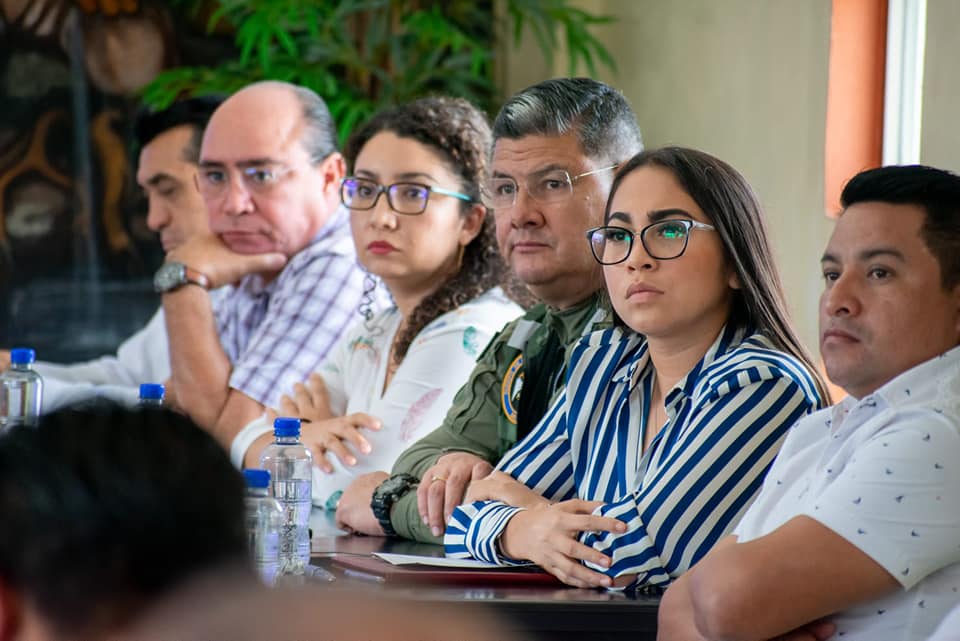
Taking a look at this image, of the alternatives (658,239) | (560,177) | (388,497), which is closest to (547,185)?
(560,177)

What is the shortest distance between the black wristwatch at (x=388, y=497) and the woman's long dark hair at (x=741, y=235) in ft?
2.31

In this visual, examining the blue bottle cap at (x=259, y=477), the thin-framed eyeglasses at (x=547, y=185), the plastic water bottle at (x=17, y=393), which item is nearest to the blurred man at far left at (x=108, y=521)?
the blue bottle cap at (x=259, y=477)

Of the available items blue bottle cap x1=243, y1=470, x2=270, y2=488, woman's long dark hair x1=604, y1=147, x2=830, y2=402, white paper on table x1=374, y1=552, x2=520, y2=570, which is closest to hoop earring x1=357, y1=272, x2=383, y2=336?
white paper on table x1=374, y1=552, x2=520, y2=570

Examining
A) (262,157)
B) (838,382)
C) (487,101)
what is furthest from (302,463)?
(487,101)

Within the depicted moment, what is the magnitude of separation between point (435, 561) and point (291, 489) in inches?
18.6

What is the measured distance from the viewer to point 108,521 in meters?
0.47

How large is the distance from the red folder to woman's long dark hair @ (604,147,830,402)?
1.61 ft

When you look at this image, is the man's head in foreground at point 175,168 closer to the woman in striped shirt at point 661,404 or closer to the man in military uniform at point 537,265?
the man in military uniform at point 537,265

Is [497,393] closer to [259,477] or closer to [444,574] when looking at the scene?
[444,574]

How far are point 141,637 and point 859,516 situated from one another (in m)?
1.15

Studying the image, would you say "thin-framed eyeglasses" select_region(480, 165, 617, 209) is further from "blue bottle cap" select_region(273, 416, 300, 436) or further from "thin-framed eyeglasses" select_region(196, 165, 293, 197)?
"thin-framed eyeglasses" select_region(196, 165, 293, 197)

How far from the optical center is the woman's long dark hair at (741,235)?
1.92 meters

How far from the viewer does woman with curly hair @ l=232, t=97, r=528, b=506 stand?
2732mm

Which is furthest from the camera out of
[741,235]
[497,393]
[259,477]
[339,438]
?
Answer: [339,438]
